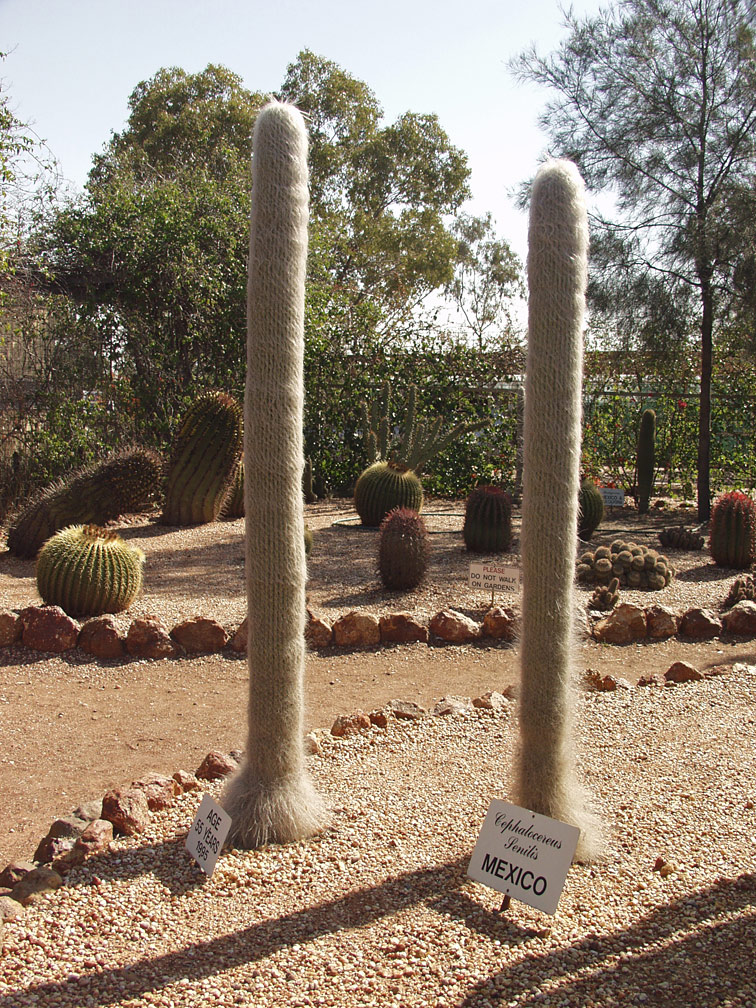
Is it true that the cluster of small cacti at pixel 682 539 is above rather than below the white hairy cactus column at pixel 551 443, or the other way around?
below

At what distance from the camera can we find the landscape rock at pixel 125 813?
2666mm

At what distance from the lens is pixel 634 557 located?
21.2 ft

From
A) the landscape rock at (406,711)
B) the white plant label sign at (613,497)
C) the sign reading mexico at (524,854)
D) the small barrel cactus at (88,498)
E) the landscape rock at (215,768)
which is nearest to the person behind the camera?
the sign reading mexico at (524,854)

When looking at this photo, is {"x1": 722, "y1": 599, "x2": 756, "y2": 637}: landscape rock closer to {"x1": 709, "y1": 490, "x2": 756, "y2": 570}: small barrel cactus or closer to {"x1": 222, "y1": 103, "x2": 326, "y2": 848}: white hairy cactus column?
{"x1": 709, "y1": 490, "x2": 756, "y2": 570}: small barrel cactus

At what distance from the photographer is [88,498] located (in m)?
7.62

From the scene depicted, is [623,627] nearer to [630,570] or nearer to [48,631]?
[630,570]

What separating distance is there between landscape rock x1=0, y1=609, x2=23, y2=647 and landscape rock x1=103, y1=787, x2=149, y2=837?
2513mm

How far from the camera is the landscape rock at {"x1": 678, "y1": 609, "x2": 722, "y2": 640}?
531 centimetres

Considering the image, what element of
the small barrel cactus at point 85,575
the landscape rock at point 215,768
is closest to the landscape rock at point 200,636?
the small barrel cactus at point 85,575

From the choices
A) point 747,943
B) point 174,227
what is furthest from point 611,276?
point 747,943

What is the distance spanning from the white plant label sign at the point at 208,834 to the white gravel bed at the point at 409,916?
57 mm

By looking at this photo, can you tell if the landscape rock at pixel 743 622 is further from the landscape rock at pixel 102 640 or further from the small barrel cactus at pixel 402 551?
the landscape rock at pixel 102 640

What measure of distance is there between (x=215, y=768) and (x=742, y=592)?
4.15 meters

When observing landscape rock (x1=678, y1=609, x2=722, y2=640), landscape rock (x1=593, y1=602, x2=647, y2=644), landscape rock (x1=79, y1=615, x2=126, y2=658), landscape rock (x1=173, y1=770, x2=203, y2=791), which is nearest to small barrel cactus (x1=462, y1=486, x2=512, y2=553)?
landscape rock (x1=593, y1=602, x2=647, y2=644)
